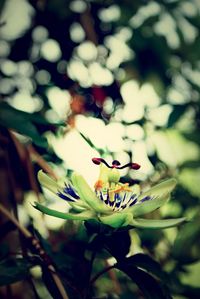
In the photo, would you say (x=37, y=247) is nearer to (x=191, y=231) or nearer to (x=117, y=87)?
(x=191, y=231)

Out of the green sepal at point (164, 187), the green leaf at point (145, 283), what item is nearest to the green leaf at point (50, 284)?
the green leaf at point (145, 283)

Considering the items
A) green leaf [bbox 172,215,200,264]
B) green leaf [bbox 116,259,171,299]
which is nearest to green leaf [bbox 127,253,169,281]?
green leaf [bbox 116,259,171,299]

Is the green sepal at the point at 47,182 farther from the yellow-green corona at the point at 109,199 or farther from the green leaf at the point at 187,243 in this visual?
the green leaf at the point at 187,243

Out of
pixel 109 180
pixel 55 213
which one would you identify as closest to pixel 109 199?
pixel 109 180

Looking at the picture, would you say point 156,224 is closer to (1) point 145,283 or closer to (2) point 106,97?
(1) point 145,283

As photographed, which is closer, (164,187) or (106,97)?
(164,187)
